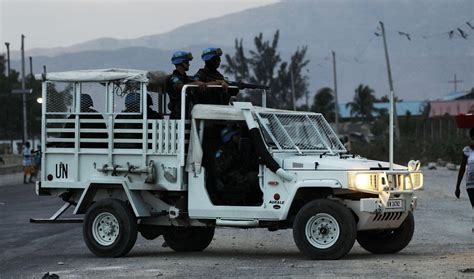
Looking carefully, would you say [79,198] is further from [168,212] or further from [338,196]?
[338,196]

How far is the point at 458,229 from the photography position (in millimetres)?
19547

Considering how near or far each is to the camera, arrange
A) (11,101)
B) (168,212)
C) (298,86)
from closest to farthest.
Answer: (168,212) < (11,101) < (298,86)

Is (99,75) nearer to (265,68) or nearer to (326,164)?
(326,164)

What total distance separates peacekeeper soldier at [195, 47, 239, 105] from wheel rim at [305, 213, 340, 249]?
2469 mm

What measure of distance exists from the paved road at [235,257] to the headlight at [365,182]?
0.89 metres

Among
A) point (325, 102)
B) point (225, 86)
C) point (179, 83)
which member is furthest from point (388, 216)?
point (325, 102)

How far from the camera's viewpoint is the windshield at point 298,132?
1507 centimetres

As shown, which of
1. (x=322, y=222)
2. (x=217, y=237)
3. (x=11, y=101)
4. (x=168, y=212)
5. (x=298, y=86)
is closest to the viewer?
(x=322, y=222)

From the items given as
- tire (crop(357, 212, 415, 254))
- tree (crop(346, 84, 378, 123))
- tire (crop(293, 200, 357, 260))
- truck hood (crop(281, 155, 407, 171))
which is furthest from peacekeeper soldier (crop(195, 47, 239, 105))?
tree (crop(346, 84, 378, 123))

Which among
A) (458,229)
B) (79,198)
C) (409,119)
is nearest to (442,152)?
(409,119)

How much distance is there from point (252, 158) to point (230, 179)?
0.44m

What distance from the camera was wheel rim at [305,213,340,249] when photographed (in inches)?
560

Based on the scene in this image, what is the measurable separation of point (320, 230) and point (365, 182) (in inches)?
32.5

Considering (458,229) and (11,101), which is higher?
(11,101)
